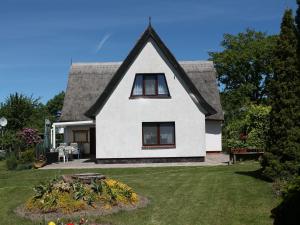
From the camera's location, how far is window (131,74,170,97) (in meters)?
27.5

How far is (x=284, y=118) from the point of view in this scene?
1550cm

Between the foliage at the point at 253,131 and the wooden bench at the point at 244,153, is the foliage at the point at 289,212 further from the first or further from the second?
the foliage at the point at 253,131

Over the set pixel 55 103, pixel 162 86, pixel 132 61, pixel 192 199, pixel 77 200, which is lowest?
pixel 192 199

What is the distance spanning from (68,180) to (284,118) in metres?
7.00

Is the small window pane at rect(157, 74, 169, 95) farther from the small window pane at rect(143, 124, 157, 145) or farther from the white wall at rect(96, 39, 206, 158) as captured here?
the small window pane at rect(143, 124, 157, 145)

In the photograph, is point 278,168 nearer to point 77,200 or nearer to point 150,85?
point 77,200

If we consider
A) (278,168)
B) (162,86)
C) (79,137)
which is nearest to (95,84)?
(79,137)

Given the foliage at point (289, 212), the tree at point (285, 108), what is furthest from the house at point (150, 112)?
the foliage at point (289, 212)

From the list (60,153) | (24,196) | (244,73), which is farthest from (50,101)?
(24,196)

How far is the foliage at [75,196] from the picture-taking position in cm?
1158

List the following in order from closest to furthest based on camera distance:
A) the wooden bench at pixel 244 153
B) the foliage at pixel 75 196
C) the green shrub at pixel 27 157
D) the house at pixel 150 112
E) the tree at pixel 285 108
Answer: the foliage at pixel 75 196 → the tree at pixel 285 108 → the wooden bench at pixel 244 153 → the green shrub at pixel 27 157 → the house at pixel 150 112

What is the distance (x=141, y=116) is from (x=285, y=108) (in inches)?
501

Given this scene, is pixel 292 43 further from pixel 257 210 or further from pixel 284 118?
pixel 257 210

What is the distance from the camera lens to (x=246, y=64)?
62312 millimetres
